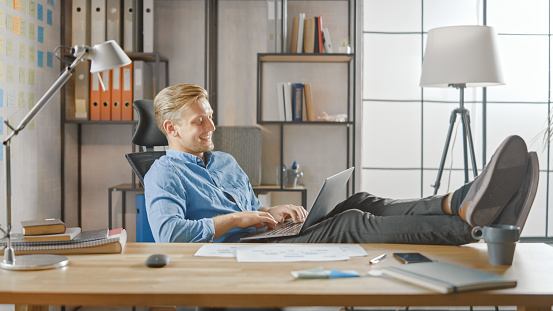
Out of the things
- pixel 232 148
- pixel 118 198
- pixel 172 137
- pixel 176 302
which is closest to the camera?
pixel 176 302

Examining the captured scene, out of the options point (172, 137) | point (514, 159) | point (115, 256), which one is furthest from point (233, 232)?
point (514, 159)

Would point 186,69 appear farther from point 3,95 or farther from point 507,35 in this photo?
point 507,35

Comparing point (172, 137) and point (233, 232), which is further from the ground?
point (172, 137)

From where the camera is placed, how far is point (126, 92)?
11.0ft

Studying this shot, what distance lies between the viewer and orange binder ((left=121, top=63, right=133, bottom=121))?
3.35m

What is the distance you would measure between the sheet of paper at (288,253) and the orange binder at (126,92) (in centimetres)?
204

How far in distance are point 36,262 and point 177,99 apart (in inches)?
42.7

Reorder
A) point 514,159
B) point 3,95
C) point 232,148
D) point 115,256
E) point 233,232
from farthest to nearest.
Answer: point 232,148
point 3,95
point 233,232
point 514,159
point 115,256

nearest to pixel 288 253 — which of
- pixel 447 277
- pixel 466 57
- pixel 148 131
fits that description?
pixel 447 277

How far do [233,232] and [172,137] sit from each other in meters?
0.53

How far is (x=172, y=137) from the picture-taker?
2.35m

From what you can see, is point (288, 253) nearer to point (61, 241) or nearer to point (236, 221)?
point (236, 221)

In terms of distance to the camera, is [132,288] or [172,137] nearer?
[132,288]

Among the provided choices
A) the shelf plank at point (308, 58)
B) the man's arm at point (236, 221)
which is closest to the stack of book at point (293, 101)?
the shelf plank at point (308, 58)
